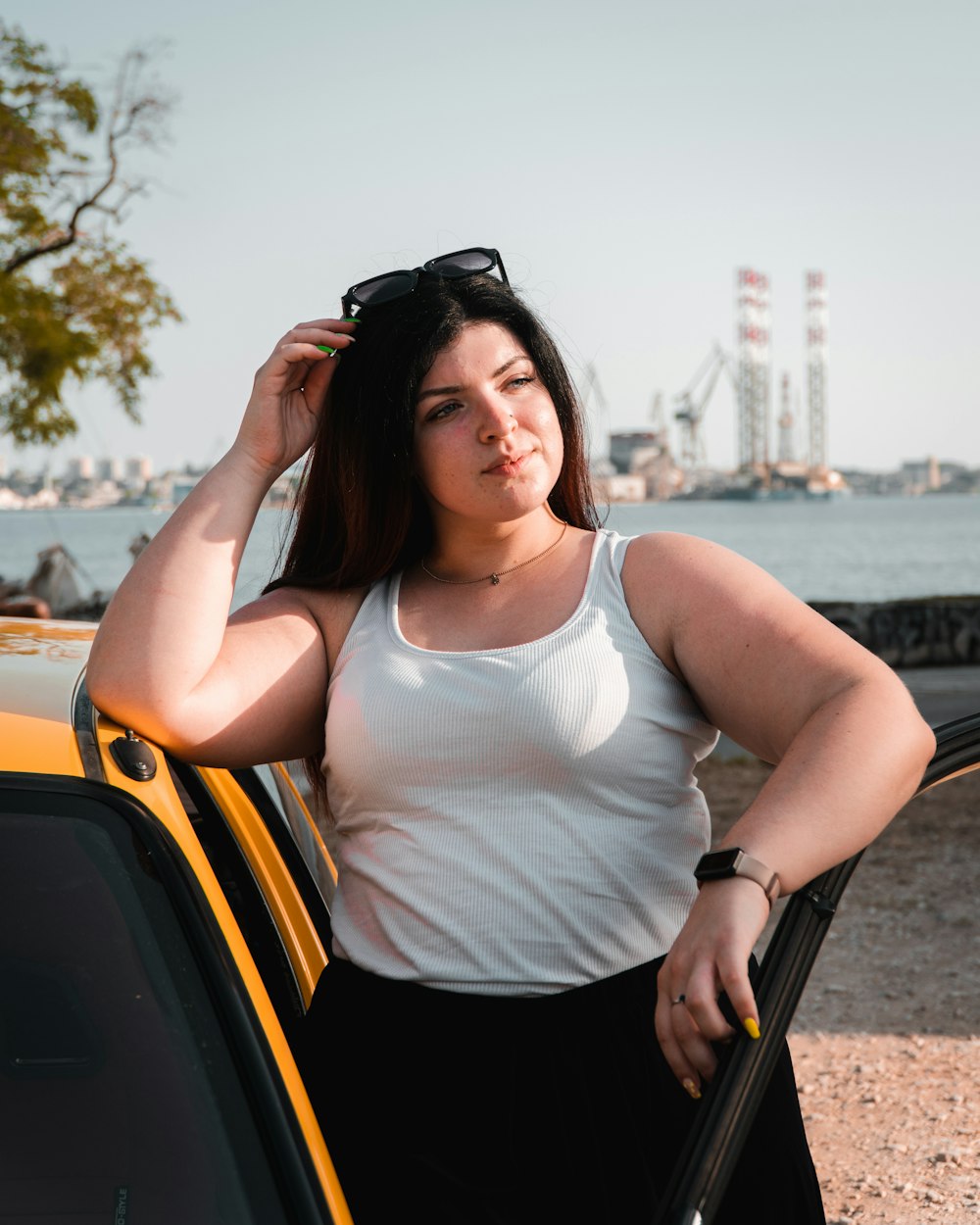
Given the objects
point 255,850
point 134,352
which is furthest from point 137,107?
point 255,850

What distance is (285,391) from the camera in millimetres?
1897

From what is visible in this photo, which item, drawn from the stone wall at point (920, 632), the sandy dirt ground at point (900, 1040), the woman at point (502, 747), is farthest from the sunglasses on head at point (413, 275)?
the stone wall at point (920, 632)

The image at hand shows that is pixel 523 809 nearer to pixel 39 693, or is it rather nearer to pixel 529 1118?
pixel 529 1118

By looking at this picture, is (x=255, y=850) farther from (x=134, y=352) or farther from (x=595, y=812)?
(x=134, y=352)

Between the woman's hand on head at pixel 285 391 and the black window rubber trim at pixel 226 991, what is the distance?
1.98ft

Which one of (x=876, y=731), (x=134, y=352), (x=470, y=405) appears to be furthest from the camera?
(x=134, y=352)

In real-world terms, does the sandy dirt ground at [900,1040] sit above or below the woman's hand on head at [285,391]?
below

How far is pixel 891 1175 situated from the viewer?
3.47m

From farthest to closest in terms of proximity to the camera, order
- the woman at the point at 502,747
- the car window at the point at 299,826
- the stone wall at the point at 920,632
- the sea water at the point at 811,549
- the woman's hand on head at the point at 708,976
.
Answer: the sea water at the point at 811,549
the stone wall at the point at 920,632
the car window at the point at 299,826
the woman at the point at 502,747
the woman's hand on head at the point at 708,976

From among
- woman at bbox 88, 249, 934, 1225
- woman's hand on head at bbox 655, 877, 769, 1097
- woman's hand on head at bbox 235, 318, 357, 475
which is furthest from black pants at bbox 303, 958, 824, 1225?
woman's hand on head at bbox 235, 318, 357, 475

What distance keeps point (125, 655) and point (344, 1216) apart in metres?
0.70

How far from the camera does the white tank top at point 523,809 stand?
5.07 feet

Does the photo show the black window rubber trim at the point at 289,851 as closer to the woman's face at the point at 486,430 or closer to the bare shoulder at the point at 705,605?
the woman's face at the point at 486,430

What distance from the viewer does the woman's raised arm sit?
1.65 metres
